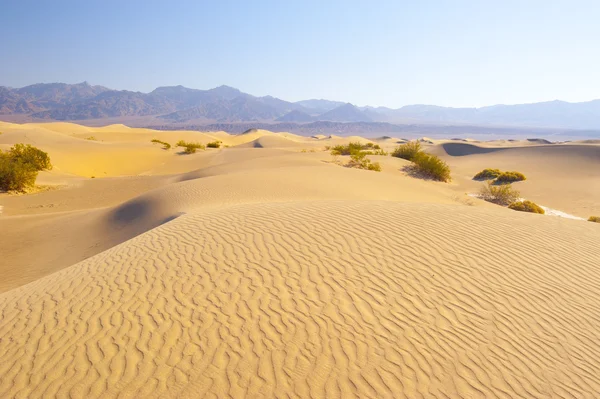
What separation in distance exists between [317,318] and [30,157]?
65.9ft

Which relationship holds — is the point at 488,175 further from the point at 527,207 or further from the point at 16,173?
the point at 16,173

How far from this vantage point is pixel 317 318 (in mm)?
3750

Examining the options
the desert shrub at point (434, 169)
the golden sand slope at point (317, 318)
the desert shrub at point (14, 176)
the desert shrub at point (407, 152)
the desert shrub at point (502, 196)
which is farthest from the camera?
the desert shrub at point (407, 152)

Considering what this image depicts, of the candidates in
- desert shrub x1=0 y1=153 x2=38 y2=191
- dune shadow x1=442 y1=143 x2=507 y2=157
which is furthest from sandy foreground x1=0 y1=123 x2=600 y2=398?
dune shadow x1=442 y1=143 x2=507 y2=157

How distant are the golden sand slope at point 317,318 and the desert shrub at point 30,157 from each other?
1516cm

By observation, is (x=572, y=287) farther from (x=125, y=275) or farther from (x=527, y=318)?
(x=125, y=275)

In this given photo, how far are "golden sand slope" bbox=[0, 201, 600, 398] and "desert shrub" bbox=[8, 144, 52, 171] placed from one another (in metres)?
15.2

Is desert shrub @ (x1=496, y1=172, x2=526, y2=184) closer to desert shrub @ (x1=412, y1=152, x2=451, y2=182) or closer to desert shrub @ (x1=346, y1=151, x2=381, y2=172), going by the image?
Result: desert shrub @ (x1=412, y1=152, x2=451, y2=182)

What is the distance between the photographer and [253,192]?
11.7m

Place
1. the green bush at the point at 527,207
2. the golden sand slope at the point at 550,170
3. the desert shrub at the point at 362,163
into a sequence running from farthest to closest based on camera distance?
the desert shrub at the point at 362,163 < the golden sand slope at the point at 550,170 < the green bush at the point at 527,207

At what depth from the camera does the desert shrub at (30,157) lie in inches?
674

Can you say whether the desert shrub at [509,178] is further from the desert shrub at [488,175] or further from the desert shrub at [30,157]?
the desert shrub at [30,157]

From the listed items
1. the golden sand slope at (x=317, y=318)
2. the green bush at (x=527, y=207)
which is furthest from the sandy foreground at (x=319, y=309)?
the green bush at (x=527, y=207)

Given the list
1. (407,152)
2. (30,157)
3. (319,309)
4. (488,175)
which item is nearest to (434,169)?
(488,175)
